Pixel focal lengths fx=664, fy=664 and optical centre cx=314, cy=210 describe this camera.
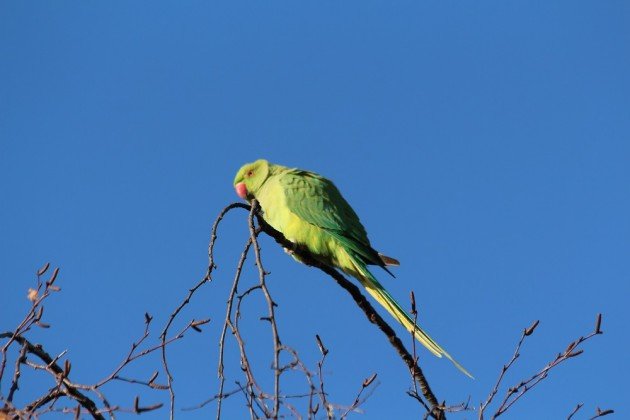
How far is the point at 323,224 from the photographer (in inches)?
180

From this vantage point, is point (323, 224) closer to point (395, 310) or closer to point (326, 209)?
point (326, 209)

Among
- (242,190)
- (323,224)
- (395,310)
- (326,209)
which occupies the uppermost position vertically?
(242,190)

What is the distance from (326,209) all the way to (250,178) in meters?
1.04

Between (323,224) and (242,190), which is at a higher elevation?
(242,190)

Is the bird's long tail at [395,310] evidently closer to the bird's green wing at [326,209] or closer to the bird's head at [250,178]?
the bird's green wing at [326,209]

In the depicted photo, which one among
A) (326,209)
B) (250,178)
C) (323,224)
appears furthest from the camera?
(250,178)

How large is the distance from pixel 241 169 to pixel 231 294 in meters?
3.02

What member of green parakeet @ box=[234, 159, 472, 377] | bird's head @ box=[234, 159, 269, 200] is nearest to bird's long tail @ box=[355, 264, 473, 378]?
green parakeet @ box=[234, 159, 472, 377]

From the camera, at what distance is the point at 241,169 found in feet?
18.3

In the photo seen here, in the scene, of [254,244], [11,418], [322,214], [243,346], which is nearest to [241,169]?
[322,214]

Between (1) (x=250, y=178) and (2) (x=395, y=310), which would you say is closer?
(2) (x=395, y=310)

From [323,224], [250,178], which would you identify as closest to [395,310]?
[323,224]

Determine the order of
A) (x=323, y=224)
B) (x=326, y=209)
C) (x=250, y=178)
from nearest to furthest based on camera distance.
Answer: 1. (x=323, y=224)
2. (x=326, y=209)
3. (x=250, y=178)

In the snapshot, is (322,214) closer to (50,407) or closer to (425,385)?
(425,385)
